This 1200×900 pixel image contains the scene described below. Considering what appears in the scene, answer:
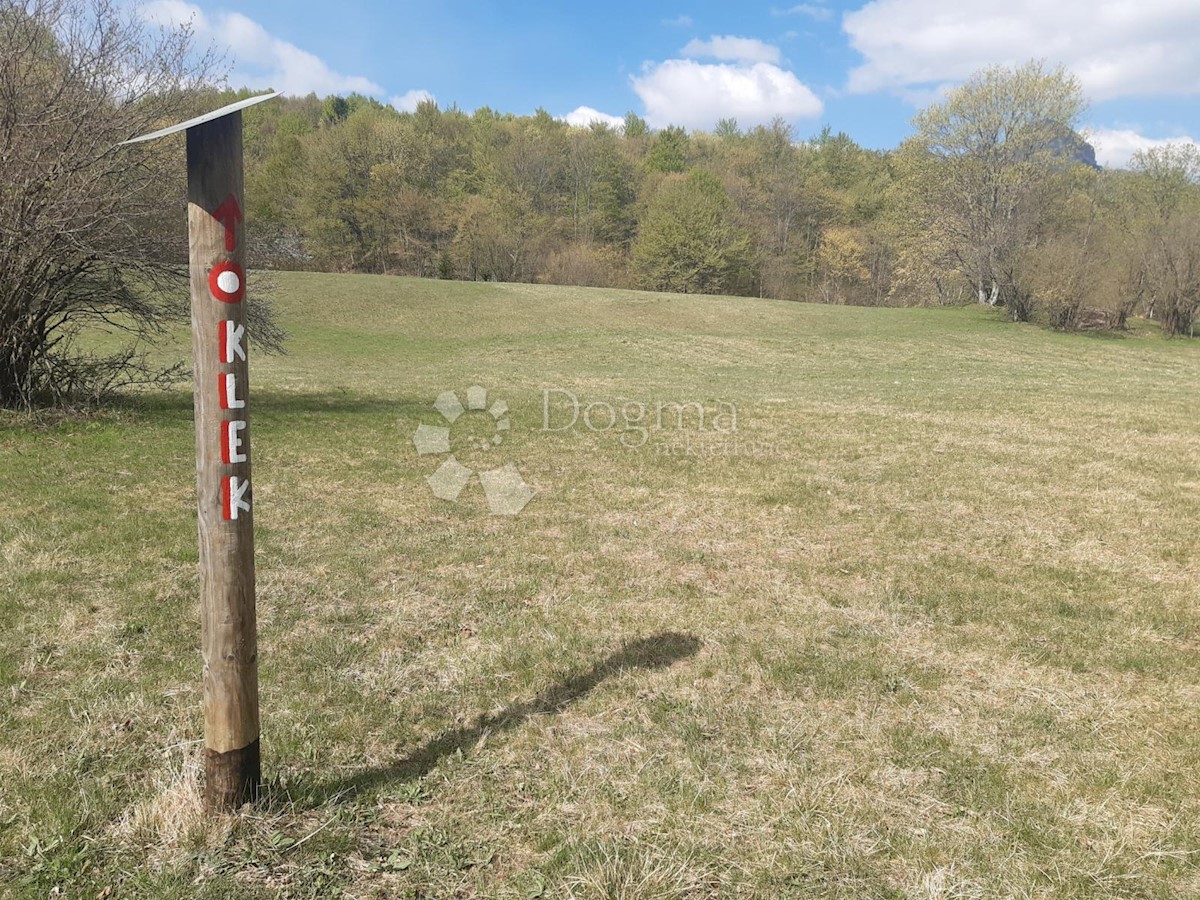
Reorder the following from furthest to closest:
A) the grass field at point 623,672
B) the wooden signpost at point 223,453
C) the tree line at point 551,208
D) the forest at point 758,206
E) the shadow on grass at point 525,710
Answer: the forest at point 758,206, the tree line at point 551,208, the shadow on grass at point 525,710, the grass field at point 623,672, the wooden signpost at point 223,453

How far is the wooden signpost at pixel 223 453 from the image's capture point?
2.81 m

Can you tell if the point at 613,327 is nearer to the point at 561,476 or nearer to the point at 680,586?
the point at 561,476

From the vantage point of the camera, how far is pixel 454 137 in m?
65.0

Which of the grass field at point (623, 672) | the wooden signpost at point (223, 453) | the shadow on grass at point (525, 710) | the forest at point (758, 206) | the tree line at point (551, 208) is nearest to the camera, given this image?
the wooden signpost at point (223, 453)

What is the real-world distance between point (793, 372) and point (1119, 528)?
17.0m

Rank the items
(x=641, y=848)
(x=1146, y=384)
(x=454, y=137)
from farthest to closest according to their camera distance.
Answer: (x=454, y=137) < (x=1146, y=384) < (x=641, y=848)

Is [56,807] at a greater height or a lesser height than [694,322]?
lesser

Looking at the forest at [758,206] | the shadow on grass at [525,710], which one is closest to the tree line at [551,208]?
the forest at [758,206]

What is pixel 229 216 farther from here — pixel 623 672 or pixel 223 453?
pixel 623 672

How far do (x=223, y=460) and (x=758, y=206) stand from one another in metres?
68.0

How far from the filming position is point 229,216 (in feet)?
9.34

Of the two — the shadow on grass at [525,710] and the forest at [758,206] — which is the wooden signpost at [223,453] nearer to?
the shadow on grass at [525,710]

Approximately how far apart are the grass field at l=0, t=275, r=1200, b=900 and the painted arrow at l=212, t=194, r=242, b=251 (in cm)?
226

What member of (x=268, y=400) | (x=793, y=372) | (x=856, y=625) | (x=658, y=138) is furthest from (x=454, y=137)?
(x=856, y=625)
